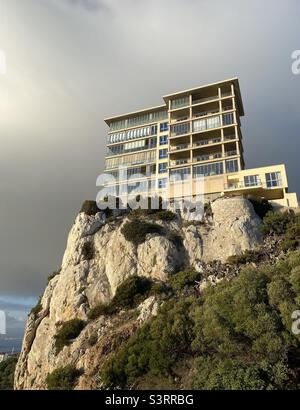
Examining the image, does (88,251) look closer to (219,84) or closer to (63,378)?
(63,378)

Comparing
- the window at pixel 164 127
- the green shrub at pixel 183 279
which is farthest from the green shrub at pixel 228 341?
the window at pixel 164 127

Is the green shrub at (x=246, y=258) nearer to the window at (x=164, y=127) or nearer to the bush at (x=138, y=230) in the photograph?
the bush at (x=138, y=230)

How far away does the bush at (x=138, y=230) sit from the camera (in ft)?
153

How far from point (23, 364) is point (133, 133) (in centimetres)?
4955

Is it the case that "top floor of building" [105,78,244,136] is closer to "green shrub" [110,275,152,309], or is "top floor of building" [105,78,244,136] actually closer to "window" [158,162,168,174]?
"window" [158,162,168,174]

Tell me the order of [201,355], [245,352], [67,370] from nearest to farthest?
[245,352] → [201,355] → [67,370]

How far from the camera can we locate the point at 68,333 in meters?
38.7

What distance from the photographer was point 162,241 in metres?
45.4

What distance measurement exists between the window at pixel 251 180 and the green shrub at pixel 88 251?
2733 cm

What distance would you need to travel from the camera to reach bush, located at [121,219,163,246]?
46.8m

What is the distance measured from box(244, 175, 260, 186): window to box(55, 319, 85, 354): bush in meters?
33.4

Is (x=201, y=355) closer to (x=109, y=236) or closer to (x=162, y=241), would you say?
(x=162, y=241)
